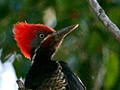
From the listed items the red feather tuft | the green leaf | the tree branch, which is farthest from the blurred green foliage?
the tree branch

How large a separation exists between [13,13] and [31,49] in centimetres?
56

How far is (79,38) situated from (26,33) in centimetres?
81

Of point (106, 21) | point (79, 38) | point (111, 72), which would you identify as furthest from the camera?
point (79, 38)

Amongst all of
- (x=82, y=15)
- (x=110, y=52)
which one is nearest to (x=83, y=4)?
(x=82, y=15)

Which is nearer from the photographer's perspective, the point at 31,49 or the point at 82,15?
the point at 31,49

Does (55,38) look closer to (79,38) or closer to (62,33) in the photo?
(62,33)

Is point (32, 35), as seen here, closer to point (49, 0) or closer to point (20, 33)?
point (20, 33)

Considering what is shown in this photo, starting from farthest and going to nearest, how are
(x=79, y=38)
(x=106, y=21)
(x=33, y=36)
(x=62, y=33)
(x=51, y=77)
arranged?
(x=79, y=38) < (x=33, y=36) < (x=62, y=33) < (x=51, y=77) < (x=106, y=21)

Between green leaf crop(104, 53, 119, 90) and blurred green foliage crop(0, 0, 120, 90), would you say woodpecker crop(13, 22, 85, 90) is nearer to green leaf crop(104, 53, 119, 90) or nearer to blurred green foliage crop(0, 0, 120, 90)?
blurred green foliage crop(0, 0, 120, 90)

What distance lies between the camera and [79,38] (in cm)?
628

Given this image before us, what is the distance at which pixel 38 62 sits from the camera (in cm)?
565

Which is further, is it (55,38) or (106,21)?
(55,38)

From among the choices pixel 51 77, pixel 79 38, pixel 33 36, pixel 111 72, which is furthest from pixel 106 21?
pixel 79 38

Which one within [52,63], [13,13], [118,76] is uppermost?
[13,13]
